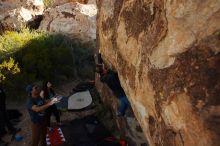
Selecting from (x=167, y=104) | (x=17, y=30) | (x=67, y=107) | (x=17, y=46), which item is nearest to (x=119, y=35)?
(x=167, y=104)

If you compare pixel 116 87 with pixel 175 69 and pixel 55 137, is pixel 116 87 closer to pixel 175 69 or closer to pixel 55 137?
pixel 55 137

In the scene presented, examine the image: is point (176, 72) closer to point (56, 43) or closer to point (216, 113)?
point (216, 113)

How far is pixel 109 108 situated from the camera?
8.55 meters

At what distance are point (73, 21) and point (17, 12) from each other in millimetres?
2354

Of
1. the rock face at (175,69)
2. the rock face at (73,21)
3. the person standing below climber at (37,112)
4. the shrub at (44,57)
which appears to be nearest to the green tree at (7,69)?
the shrub at (44,57)

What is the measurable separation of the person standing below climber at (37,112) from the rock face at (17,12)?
6.69m

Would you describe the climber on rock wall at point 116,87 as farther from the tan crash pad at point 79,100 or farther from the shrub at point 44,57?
the shrub at point 44,57

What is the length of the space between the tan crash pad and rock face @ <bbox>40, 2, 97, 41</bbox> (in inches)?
120

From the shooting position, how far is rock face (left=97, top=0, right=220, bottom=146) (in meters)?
3.53

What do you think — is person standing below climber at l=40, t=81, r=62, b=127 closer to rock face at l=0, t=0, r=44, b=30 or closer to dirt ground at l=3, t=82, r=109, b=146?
dirt ground at l=3, t=82, r=109, b=146

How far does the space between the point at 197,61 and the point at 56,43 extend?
8.09m

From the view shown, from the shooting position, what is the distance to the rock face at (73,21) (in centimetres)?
1216

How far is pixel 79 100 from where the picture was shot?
9.27 m

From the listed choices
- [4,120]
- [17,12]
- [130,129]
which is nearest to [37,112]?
[4,120]
